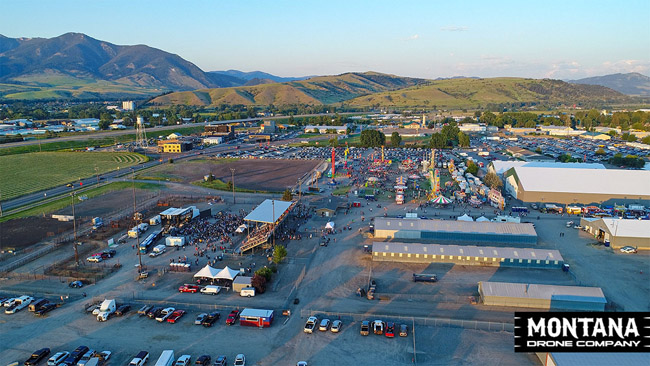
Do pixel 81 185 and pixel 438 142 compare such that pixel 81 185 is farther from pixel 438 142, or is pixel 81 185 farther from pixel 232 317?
pixel 438 142

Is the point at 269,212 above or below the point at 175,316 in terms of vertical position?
above

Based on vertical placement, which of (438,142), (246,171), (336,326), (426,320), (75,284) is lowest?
(426,320)

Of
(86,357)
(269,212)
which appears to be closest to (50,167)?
(269,212)

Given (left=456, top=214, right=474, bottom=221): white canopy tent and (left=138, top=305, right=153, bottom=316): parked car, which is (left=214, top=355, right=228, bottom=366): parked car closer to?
(left=138, top=305, right=153, bottom=316): parked car

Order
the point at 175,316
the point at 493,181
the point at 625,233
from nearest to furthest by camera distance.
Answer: the point at 175,316 < the point at 625,233 < the point at 493,181

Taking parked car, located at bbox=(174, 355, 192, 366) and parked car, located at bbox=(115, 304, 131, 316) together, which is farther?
parked car, located at bbox=(115, 304, 131, 316)

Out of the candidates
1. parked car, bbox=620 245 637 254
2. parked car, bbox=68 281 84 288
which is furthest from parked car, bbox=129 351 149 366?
parked car, bbox=620 245 637 254

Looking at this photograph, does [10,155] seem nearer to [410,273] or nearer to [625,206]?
[410,273]
